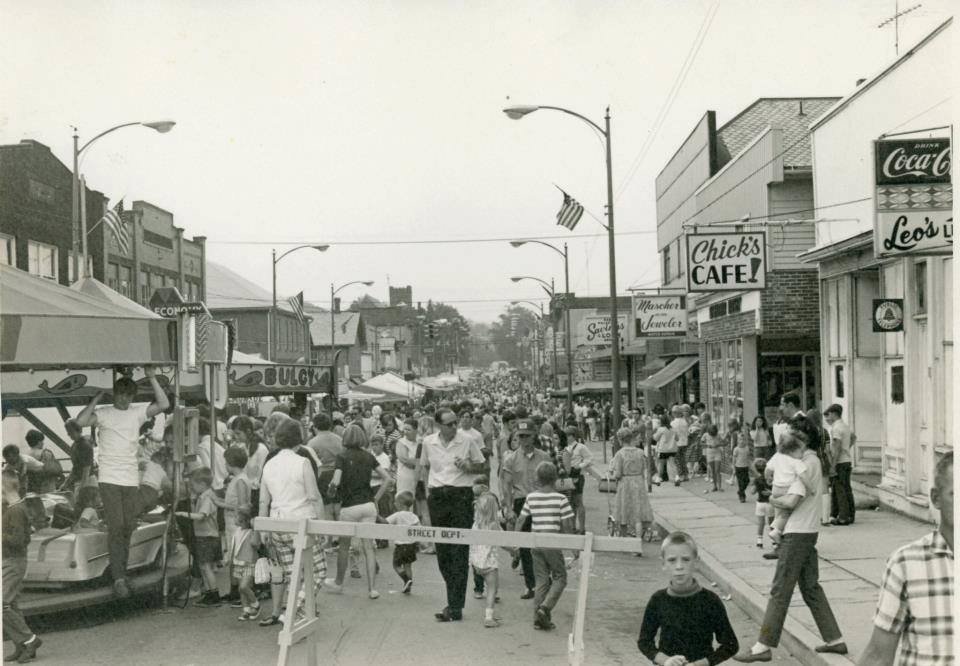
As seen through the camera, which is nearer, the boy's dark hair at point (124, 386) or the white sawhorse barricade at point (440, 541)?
the white sawhorse barricade at point (440, 541)

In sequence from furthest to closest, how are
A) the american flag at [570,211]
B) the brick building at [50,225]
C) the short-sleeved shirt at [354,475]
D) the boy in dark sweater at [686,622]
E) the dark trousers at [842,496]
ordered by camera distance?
the brick building at [50,225] → the american flag at [570,211] → the dark trousers at [842,496] → the short-sleeved shirt at [354,475] → the boy in dark sweater at [686,622]

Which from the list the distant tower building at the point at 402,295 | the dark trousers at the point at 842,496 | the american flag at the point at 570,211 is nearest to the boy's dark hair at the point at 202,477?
the dark trousers at the point at 842,496

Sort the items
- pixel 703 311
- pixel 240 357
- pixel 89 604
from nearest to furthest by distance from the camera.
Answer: pixel 89 604, pixel 240 357, pixel 703 311

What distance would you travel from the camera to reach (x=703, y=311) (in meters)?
→ 26.9

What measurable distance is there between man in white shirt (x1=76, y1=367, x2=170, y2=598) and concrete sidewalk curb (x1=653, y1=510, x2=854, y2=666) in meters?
5.16

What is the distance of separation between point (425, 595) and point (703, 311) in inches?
734

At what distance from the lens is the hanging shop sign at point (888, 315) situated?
13344mm

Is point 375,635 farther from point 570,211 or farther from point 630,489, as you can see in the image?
point 570,211

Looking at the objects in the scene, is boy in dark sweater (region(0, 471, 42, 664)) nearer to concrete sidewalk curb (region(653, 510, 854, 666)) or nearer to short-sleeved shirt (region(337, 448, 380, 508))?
short-sleeved shirt (region(337, 448, 380, 508))

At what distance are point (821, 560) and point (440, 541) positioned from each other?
6.77 m

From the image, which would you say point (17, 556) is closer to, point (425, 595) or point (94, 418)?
point (94, 418)

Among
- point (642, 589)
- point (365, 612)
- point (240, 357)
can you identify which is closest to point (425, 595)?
point (365, 612)

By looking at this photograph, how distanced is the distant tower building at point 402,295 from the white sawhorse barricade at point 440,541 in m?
131

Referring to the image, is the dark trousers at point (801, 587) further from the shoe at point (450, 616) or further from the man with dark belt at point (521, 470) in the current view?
the man with dark belt at point (521, 470)
